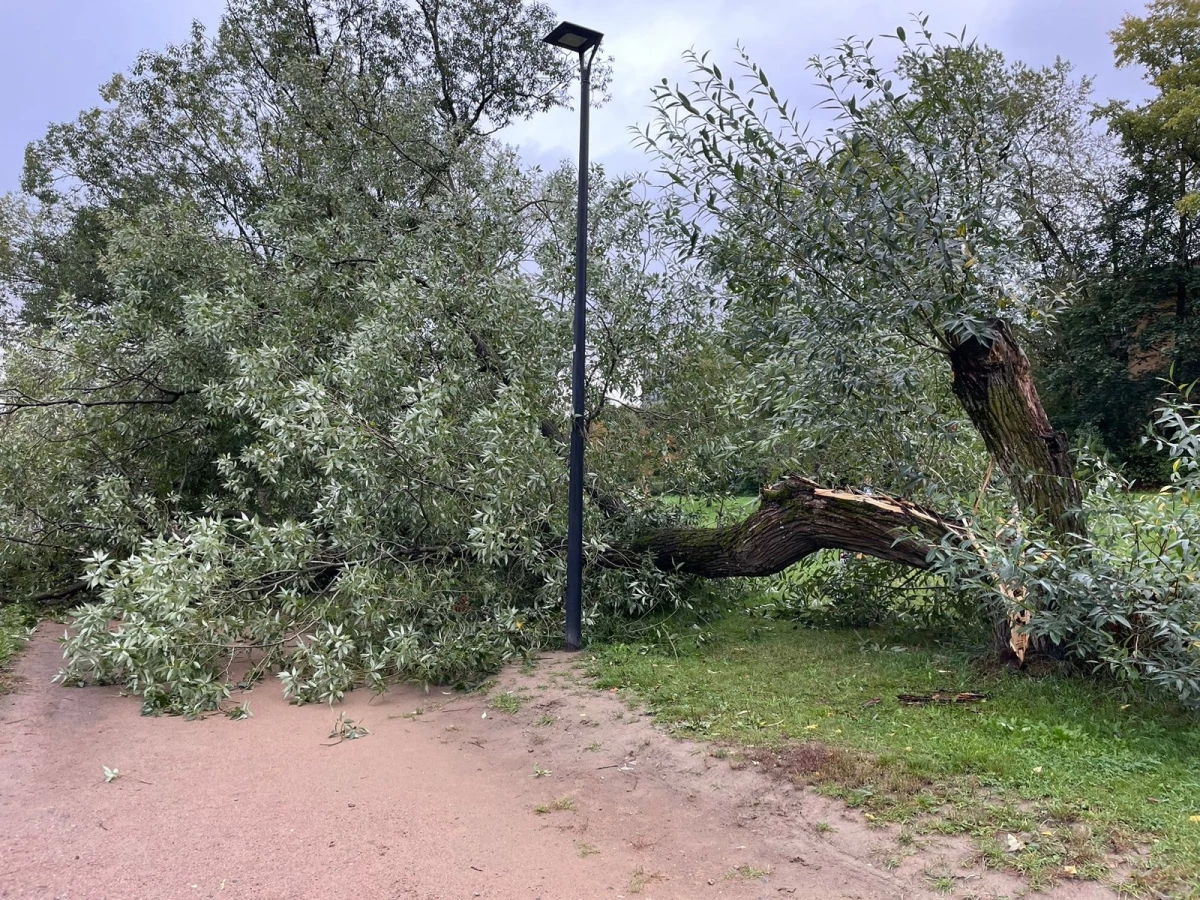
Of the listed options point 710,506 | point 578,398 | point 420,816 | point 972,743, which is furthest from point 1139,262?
point 420,816

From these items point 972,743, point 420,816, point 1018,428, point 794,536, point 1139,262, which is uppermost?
point 1139,262

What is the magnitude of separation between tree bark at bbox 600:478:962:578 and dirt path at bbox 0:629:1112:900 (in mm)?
1968

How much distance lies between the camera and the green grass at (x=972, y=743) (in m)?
3.12

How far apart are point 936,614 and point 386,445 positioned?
4563 millimetres

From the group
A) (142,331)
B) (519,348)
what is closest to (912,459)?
(519,348)

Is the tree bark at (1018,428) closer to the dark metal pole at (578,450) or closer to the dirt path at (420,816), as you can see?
the dirt path at (420,816)

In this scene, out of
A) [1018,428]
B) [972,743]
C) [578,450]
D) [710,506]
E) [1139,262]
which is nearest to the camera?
[972,743]

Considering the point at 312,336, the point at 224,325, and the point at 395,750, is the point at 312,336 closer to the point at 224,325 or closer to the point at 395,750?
the point at 224,325

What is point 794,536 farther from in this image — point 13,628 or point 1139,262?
point 1139,262

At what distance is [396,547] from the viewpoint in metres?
6.82

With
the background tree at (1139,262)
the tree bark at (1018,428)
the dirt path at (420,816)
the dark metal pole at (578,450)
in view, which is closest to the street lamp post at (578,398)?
the dark metal pole at (578,450)

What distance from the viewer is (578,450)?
6789 mm

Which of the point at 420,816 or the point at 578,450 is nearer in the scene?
the point at 420,816

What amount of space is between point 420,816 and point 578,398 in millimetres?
3730
